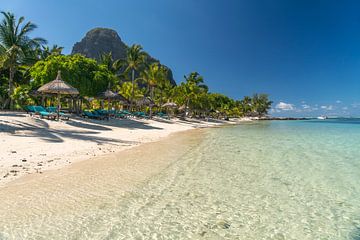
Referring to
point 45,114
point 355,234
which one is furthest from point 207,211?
point 45,114

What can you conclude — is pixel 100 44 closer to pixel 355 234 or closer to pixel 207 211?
pixel 207 211

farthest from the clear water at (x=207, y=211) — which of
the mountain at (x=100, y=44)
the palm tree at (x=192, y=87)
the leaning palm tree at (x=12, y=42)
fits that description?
the mountain at (x=100, y=44)

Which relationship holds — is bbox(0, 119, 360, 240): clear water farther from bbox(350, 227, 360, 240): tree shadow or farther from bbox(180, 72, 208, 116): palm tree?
bbox(180, 72, 208, 116): palm tree

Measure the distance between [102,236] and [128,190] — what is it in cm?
204

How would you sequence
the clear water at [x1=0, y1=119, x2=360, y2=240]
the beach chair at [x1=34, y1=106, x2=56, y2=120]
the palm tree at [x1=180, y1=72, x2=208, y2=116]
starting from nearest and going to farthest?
the clear water at [x1=0, y1=119, x2=360, y2=240] < the beach chair at [x1=34, y1=106, x2=56, y2=120] < the palm tree at [x1=180, y1=72, x2=208, y2=116]

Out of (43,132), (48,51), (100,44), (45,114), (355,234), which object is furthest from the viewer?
(100,44)

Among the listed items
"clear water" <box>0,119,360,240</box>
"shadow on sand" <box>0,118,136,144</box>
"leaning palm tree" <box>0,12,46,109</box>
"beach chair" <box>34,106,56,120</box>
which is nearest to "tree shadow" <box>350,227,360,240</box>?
"clear water" <box>0,119,360,240</box>

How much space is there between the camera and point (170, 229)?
12.6 feet

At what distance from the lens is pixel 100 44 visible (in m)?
119

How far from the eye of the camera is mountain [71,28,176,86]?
388ft

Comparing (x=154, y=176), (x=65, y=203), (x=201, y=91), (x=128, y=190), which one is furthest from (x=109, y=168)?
(x=201, y=91)

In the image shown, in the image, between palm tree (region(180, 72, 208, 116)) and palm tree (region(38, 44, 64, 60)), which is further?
palm tree (region(180, 72, 208, 116))

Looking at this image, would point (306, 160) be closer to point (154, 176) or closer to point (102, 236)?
→ point (154, 176)

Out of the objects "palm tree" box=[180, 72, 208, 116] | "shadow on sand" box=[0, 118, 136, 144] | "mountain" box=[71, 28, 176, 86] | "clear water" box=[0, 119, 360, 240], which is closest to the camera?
"clear water" box=[0, 119, 360, 240]
